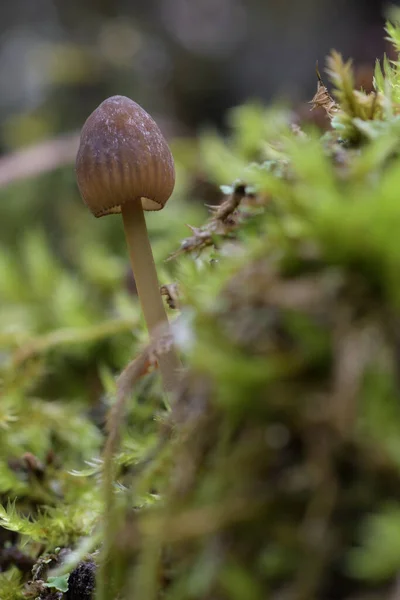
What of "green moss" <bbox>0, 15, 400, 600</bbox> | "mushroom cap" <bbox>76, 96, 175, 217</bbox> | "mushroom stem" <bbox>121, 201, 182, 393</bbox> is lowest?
"green moss" <bbox>0, 15, 400, 600</bbox>

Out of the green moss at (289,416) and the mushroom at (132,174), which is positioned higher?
the mushroom at (132,174)

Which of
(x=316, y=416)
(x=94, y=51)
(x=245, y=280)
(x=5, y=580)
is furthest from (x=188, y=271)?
(x=94, y=51)

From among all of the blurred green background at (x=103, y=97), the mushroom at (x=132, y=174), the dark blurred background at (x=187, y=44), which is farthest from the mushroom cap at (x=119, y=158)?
the dark blurred background at (x=187, y=44)

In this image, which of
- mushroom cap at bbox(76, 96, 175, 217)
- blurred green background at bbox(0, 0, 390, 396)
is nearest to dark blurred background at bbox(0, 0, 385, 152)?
blurred green background at bbox(0, 0, 390, 396)

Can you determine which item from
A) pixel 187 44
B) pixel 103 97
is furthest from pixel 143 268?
pixel 187 44

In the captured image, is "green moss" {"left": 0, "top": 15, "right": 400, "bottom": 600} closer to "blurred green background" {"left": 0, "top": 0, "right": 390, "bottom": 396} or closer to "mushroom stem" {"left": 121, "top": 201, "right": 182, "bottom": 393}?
"mushroom stem" {"left": 121, "top": 201, "right": 182, "bottom": 393}

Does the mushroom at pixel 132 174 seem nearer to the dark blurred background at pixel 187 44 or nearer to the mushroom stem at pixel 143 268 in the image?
the mushroom stem at pixel 143 268
